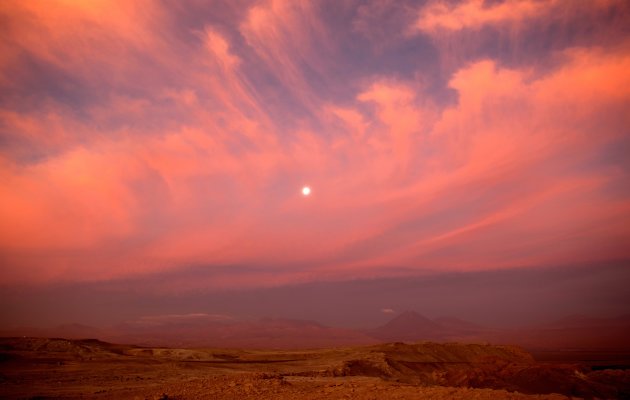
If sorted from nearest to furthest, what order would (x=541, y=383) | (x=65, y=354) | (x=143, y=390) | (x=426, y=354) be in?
(x=143, y=390), (x=541, y=383), (x=65, y=354), (x=426, y=354)

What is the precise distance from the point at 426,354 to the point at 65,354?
129 feet

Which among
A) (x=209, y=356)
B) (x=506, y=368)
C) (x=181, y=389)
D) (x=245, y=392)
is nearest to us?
(x=245, y=392)

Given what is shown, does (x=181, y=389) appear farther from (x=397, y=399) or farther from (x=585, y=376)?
(x=585, y=376)

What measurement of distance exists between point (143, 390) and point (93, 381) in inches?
244

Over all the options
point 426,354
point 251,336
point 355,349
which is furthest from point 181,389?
point 251,336

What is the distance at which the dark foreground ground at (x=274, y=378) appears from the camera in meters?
15.8

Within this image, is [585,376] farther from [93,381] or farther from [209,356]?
[209,356]

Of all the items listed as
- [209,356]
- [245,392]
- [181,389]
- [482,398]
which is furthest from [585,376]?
[209,356]

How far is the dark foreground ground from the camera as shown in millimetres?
15836

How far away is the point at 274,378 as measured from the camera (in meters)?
19.5

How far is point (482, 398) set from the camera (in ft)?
42.6

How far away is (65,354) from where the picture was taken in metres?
37.0

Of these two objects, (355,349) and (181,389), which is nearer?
(181,389)

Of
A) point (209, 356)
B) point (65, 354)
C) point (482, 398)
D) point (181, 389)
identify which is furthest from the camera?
point (209, 356)
